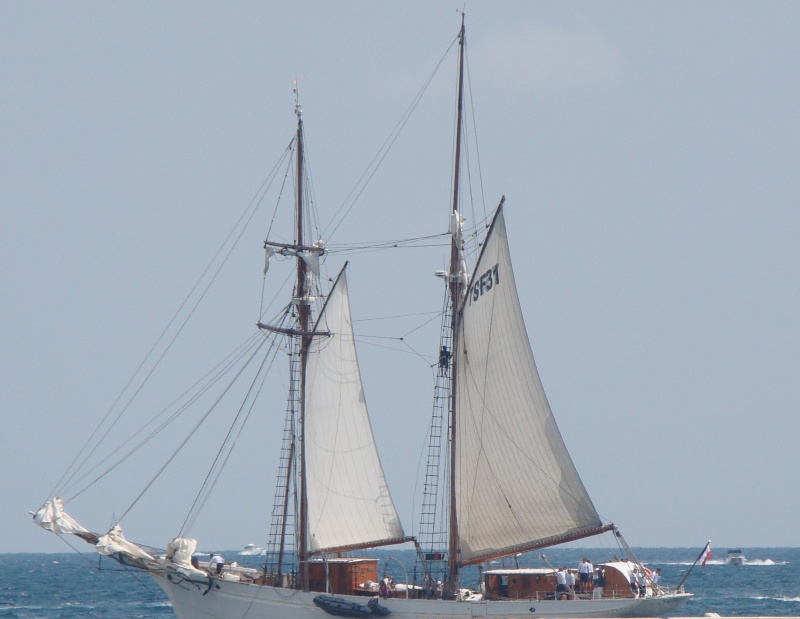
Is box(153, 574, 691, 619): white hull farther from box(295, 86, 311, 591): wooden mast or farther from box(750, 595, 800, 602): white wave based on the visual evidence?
box(750, 595, 800, 602): white wave

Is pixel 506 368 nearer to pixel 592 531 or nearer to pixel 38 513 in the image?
pixel 592 531

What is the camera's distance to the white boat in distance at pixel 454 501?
4831 centimetres

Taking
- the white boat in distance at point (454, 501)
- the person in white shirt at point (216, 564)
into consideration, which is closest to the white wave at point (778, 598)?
the white boat in distance at point (454, 501)

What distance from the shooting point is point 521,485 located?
48.7 m

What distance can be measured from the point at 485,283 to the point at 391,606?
12.5m

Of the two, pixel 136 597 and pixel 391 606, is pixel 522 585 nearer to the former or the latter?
pixel 391 606

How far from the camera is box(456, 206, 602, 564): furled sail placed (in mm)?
48562

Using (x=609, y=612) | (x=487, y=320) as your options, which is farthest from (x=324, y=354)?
(x=609, y=612)

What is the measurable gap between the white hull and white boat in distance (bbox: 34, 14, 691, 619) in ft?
0.17

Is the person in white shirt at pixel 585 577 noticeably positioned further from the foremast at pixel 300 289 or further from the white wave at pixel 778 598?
the white wave at pixel 778 598

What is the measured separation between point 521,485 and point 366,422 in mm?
6513

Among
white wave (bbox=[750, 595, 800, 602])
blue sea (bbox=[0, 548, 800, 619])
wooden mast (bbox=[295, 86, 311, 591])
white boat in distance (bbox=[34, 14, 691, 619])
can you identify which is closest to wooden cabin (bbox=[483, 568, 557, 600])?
white boat in distance (bbox=[34, 14, 691, 619])

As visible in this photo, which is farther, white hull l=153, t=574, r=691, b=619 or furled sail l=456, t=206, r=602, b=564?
furled sail l=456, t=206, r=602, b=564

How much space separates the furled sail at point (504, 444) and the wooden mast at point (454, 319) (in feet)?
0.86
